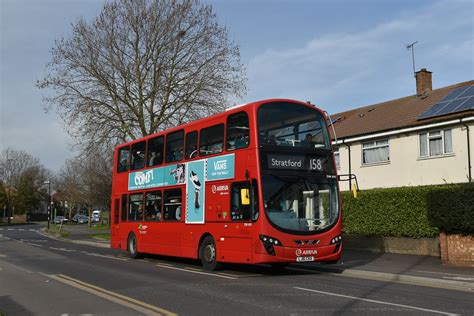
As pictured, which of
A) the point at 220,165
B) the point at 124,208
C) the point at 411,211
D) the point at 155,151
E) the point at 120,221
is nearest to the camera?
the point at 220,165

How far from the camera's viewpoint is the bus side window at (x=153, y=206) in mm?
16984

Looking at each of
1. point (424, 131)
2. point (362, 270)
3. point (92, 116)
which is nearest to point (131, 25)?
point (92, 116)

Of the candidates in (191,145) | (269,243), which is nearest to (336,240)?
(269,243)

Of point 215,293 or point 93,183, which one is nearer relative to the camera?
point 215,293

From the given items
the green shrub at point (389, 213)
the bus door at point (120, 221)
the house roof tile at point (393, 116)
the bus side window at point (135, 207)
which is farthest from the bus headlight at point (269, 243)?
the house roof tile at point (393, 116)

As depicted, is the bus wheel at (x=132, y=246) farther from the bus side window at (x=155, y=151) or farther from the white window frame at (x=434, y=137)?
the white window frame at (x=434, y=137)

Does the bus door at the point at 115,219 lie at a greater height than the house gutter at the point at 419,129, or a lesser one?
lesser

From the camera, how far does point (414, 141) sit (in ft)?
77.9

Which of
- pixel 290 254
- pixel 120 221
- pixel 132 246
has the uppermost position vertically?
pixel 120 221

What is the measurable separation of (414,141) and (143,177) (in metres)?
13.2

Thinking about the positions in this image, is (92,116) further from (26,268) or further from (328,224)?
(328,224)

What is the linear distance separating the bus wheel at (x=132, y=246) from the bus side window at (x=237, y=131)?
713 cm

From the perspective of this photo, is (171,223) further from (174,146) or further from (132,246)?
(132,246)

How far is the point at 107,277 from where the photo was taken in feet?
41.7
